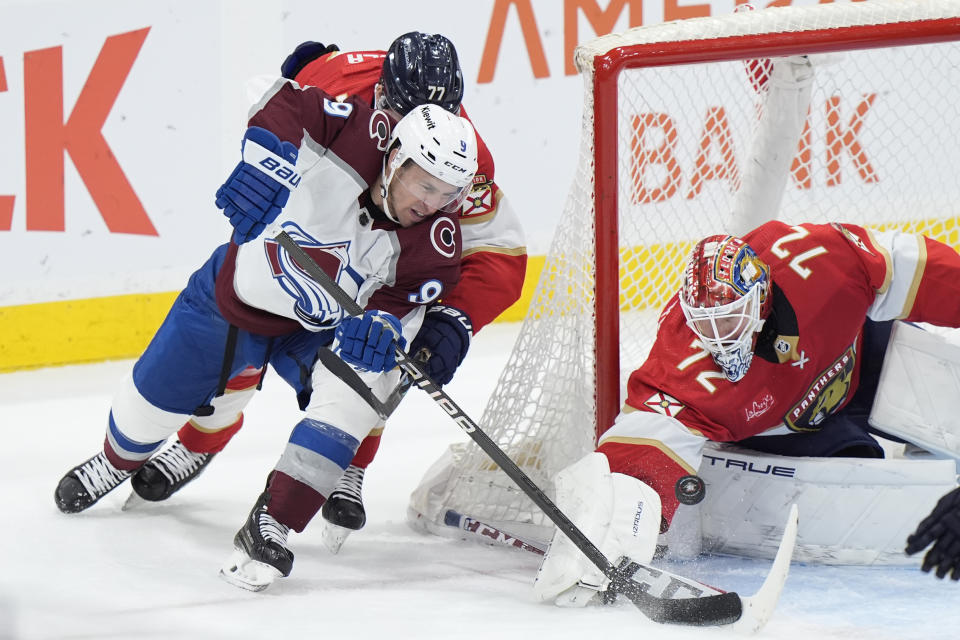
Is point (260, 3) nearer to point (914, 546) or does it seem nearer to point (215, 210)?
point (215, 210)

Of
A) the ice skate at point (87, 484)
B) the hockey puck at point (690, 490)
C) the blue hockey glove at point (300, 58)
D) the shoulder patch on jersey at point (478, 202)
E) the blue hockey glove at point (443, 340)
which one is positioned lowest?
the ice skate at point (87, 484)

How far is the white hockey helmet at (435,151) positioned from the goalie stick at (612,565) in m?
0.19

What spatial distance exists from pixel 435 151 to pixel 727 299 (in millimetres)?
609

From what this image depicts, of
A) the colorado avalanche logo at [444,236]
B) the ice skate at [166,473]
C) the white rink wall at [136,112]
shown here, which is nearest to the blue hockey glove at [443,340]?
the colorado avalanche logo at [444,236]

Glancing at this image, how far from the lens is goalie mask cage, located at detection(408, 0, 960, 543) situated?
9.27 ft

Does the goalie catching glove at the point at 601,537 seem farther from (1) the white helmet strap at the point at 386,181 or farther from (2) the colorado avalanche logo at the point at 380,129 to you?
(2) the colorado avalanche logo at the point at 380,129

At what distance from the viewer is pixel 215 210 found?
14.4ft

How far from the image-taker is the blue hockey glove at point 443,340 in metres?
2.80

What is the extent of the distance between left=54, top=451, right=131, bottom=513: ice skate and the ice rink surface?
37 millimetres

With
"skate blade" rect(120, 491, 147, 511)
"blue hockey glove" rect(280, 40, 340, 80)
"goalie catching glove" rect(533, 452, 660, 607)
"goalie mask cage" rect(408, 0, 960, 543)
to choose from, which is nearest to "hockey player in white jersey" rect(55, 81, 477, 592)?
"skate blade" rect(120, 491, 147, 511)

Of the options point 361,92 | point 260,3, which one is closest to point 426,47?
point 361,92

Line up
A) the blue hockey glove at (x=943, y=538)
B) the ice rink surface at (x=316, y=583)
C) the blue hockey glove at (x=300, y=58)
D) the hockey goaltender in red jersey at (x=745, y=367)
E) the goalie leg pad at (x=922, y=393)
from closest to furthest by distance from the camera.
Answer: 1. the blue hockey glove at (x=943, y=538)
2. the ice rink surface at (x=316, y=583)
3. the hockey goaltender in red jersey at (x=745, y=367)
4. the goalie leg pad at (x=922, y=393)
5. the blue hockey glove at (x=300, y=58)

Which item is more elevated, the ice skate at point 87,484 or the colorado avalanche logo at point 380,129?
the colorado avalanche logo at point 380,129

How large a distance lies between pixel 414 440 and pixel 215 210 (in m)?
1.08
